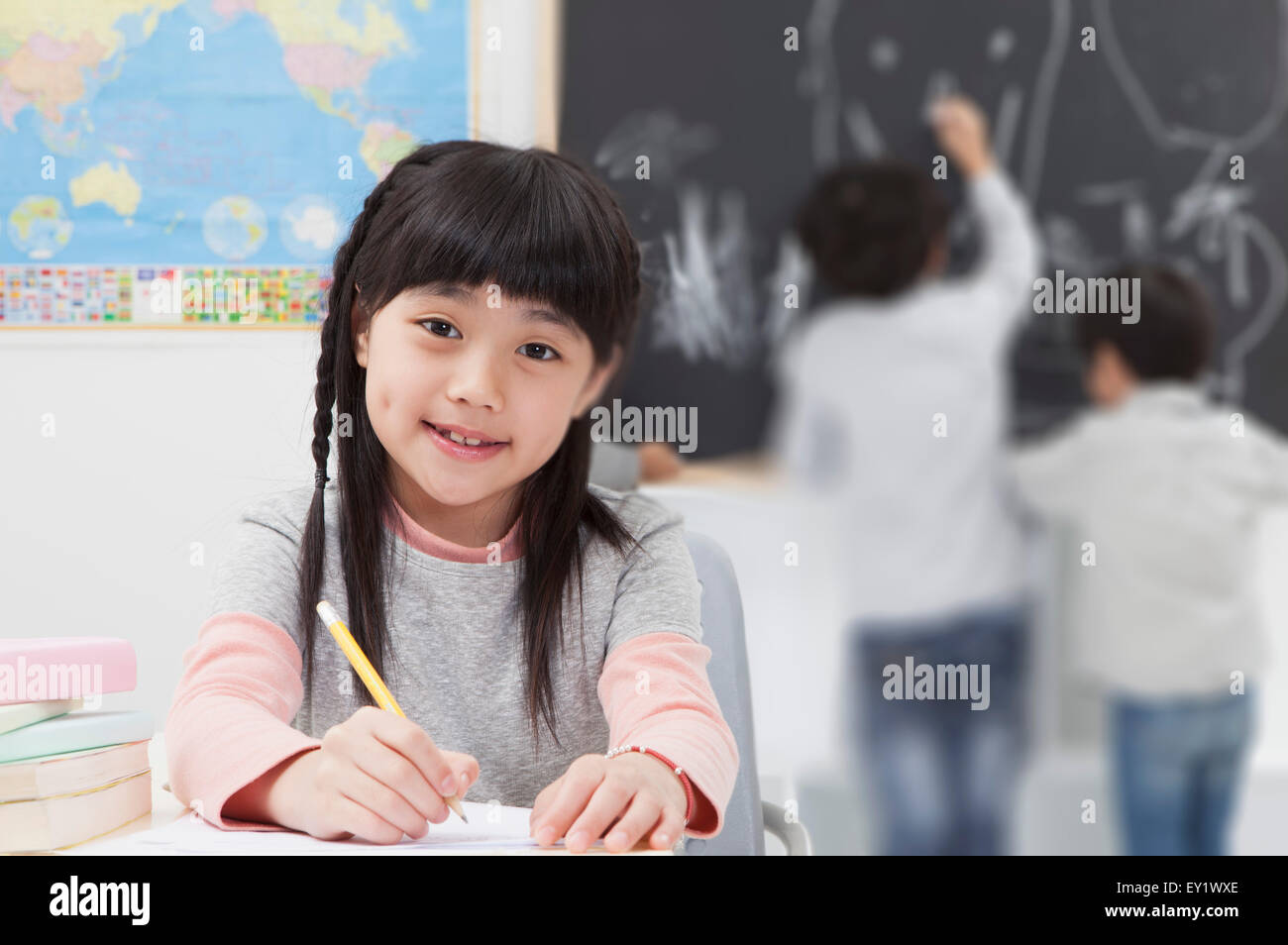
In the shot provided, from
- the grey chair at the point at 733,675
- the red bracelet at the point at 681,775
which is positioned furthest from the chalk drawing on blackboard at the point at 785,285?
the red bracelet at the point at 681,775

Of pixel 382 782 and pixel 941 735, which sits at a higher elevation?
pixel 382 782

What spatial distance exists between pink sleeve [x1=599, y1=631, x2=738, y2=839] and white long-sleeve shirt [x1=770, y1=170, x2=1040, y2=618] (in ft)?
2.34

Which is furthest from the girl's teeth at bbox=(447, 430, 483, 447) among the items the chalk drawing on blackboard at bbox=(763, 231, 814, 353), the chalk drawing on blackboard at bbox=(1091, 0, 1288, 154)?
the chalk drawing on blackboard at bbox=(1091, 0, 1288, 154)

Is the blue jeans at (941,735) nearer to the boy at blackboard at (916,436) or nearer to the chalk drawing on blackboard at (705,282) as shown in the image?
the boy at blackboard at (916,436)

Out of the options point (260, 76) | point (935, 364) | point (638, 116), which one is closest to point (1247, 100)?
point (935, 364)

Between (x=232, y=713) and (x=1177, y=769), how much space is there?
4.11 feet

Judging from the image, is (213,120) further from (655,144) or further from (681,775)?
(681,775)

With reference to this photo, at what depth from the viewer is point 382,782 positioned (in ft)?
1.23

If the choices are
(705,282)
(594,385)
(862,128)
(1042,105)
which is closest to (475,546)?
(594,385)

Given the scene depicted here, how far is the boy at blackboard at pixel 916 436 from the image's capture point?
124 centimetres

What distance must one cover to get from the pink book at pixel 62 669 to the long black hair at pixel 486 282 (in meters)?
0.17

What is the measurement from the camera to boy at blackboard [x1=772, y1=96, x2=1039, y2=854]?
48.7 inches

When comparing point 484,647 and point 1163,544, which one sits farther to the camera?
point 1163,544

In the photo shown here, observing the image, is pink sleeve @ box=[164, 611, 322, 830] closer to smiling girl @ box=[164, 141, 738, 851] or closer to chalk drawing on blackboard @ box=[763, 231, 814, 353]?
smiling girl @ box=[164, 141, 738, 851]
